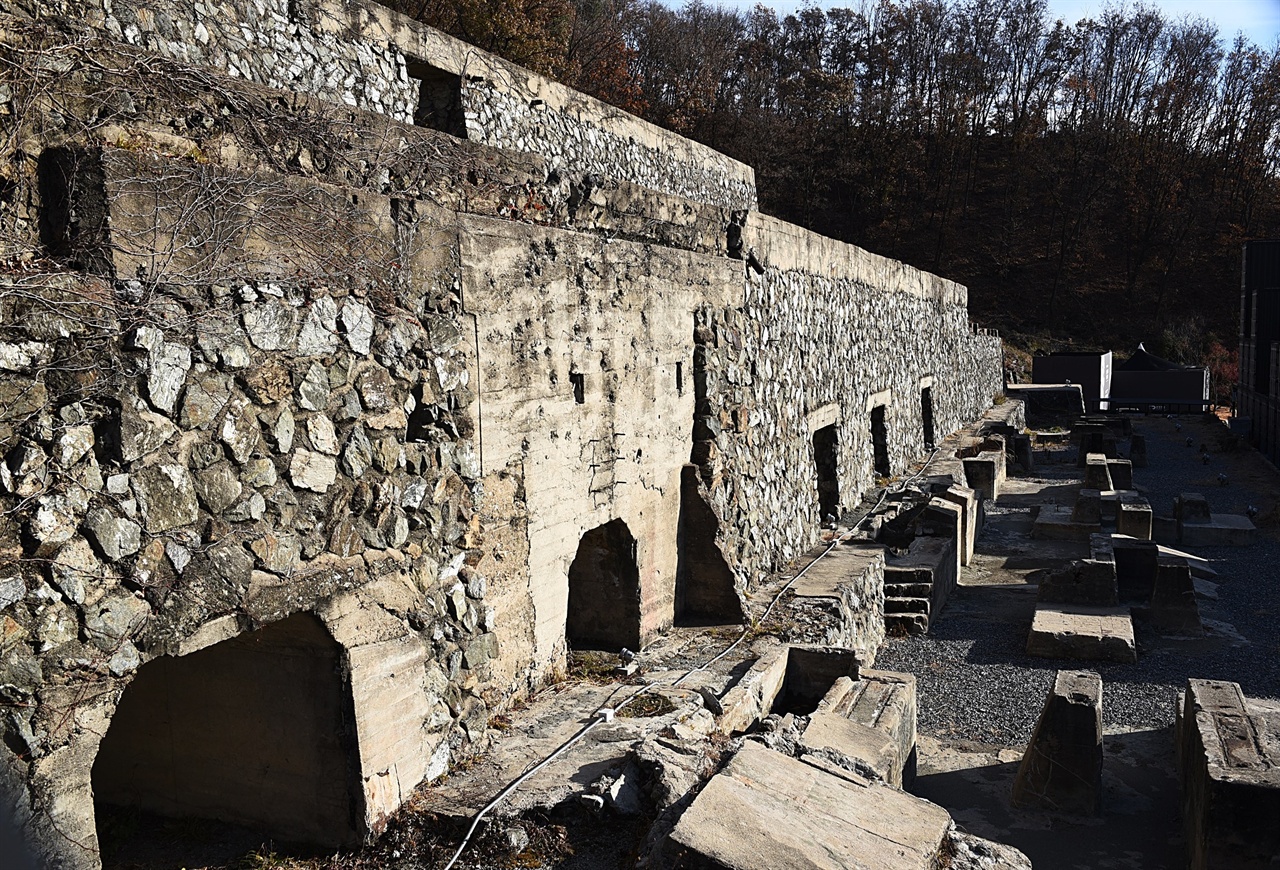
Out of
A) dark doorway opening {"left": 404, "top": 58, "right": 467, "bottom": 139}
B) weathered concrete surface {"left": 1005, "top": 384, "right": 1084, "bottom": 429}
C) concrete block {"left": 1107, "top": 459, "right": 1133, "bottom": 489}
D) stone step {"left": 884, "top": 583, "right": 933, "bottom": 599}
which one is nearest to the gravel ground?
stone step {"left": 884, "top": 583, "right": 933, "bottom": 599}

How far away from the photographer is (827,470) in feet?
39.3

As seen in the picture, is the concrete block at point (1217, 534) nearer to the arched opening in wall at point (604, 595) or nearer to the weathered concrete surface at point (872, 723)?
the weathered concrete surface at point (872, 723)

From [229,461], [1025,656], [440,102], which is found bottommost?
[1025,656]

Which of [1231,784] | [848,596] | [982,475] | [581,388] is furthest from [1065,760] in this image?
[982,475]

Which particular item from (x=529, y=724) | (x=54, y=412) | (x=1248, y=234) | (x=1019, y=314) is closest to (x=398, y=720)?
(x=529, y=724)

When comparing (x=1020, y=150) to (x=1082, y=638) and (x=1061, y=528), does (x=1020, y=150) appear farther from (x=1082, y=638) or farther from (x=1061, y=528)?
(x=1082, y=638)

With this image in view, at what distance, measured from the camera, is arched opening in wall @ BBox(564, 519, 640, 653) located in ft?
23.5

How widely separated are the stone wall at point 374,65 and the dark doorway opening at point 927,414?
29.2ft

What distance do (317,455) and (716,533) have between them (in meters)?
4.19

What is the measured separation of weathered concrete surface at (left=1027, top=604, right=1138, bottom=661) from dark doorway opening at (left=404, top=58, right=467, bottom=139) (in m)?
7.48

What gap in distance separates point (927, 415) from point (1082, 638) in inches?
393

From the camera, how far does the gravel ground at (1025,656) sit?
8.66m

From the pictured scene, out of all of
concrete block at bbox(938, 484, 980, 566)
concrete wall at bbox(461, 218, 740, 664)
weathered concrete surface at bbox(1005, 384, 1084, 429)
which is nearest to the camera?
concrete wall at bbox(461, 218, 740, 664)

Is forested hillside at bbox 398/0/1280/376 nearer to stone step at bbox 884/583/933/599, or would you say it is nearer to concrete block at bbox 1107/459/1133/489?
concrete block at bbox 1107/459/1133/489
